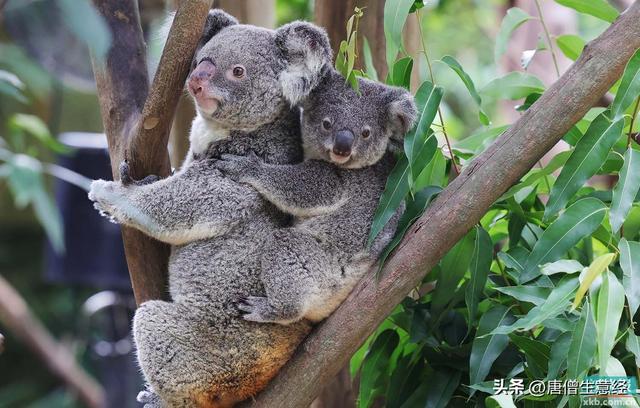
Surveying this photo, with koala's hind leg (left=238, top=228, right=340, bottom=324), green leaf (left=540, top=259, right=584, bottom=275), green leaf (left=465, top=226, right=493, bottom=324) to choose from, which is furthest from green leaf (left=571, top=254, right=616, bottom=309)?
koala's hind leg (left=238, top=228, right=340, bottom=324)

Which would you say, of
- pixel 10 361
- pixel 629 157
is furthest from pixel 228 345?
pixel 10 361

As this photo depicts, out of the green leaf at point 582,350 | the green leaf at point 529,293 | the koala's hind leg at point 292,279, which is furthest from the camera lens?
the koala's hind leg at point 292,279

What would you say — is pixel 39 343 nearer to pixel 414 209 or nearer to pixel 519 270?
pixel 414 209

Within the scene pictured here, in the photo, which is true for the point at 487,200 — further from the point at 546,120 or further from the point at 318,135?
the point at 318,135

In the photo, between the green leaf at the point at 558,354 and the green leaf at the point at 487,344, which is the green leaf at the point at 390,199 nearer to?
the green leaf at the point at 487,344

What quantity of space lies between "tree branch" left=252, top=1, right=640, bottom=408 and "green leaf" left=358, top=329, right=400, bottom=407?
37 cm

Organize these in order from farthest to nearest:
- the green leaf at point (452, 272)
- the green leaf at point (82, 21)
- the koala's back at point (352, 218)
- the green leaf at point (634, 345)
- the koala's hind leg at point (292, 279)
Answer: the green leaf at point (452, 272) < the koala's back at point (352, 218) < the koala's hind leg at point (292, 279) < the green leaf at point (634, 345) < the green leaf at point (82, 21)

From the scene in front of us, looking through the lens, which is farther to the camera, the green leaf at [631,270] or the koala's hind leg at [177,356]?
the koala's hind leg at [177,356]

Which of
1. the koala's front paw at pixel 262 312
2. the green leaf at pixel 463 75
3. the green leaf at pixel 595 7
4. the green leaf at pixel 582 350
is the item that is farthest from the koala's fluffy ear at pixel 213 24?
the green leaf at pixel 582 350

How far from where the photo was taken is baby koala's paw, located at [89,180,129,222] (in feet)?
7.04

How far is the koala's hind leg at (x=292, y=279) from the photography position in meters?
2.11

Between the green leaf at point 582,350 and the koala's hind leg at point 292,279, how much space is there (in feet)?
2.27

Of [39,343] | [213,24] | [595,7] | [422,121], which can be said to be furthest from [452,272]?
[39,343]

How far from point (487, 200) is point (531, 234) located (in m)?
0.57
